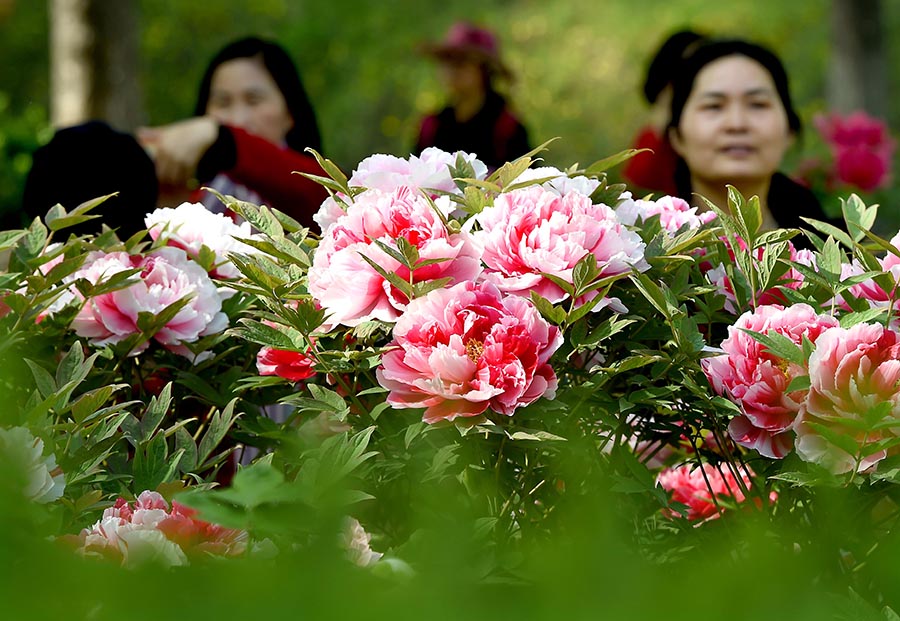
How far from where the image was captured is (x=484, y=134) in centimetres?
770

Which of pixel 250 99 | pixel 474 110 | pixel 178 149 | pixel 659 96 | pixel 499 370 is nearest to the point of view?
pixel 499 370

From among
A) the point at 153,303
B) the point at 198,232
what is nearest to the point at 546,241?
the point at 153,303

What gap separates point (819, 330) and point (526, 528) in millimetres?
451

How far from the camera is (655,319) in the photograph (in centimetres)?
160

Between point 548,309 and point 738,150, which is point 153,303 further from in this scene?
point 738,150

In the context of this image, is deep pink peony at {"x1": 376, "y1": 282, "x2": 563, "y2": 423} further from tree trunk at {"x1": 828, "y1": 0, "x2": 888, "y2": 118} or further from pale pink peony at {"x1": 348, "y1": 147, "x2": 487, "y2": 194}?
tree trunk at {"x1": 828, "y1": 0, "x2": 888, "y2": 118}

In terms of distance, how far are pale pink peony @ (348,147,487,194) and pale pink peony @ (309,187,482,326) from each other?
6 centimetres

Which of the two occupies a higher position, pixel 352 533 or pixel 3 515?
pixel 3 515

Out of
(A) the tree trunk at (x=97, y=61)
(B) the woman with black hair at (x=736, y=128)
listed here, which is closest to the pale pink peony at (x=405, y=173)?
(B) the woman with black hair at (x=736, y=128)

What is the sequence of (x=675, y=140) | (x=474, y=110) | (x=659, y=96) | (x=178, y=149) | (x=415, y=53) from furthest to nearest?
(x=415, y=53) < (x=474, y=110) < (x=659, y=96) < (x=675, y=140) < (x=178, y=149)

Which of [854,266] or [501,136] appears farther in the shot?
[501,136]

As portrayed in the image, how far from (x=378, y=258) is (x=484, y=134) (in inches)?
249

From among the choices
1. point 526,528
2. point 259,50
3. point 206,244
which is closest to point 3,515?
point 526,528

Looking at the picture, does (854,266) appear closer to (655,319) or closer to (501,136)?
(655,319)
